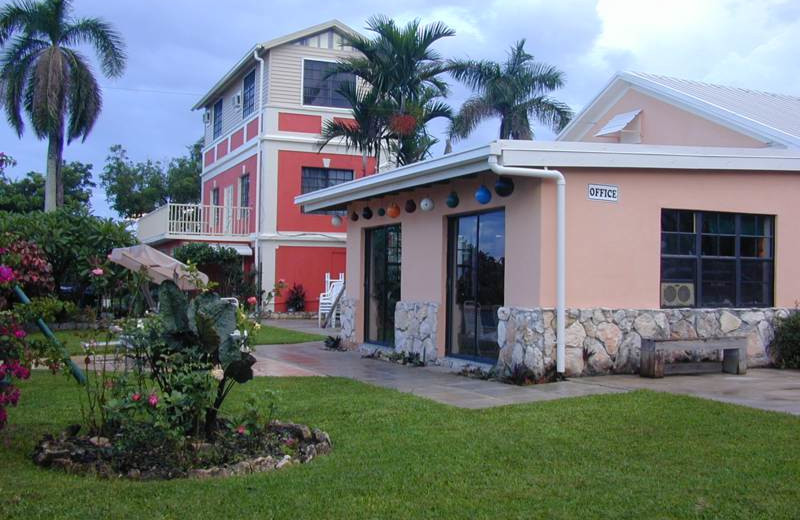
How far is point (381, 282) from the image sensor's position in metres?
14.3

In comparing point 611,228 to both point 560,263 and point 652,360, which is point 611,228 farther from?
point 652,360

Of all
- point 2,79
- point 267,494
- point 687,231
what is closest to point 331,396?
point 267,494

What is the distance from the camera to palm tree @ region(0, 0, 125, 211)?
2559cm

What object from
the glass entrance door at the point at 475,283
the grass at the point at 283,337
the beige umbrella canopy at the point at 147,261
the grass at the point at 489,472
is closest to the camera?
the grass at the point at 489,472

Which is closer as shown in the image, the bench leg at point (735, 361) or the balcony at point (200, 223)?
the bench leg at point (735, 361)

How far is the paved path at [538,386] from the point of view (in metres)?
8.79

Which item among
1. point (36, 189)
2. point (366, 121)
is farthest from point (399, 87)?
point (36, 189)

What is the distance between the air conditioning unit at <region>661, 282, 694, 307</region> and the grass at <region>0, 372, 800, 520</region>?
3.15 m

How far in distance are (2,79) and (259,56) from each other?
9.00m

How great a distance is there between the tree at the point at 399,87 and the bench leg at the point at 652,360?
912 cm

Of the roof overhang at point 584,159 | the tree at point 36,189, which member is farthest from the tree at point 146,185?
the roof overhang at point 584,159

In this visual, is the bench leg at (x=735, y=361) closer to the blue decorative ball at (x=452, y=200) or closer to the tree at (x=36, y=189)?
the blue decorative ball at (x=452, y=200)

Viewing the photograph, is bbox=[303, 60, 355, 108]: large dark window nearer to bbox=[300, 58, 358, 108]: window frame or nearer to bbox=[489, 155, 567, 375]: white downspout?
bbox=[300, 58, 358, 108]: window frame

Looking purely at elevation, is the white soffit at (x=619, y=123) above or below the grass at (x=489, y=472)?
above
